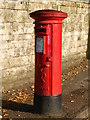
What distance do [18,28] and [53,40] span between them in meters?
2.08

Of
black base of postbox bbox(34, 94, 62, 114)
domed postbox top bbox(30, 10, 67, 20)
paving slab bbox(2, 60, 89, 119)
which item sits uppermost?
domed postbox top bbox(30, 10, 67, 20)

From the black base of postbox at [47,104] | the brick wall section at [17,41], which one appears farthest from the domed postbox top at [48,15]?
the brick wall section at [17,41]

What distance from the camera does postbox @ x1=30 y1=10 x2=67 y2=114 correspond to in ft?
16.4

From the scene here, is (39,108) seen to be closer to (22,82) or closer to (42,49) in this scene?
(42,49)

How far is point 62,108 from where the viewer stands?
566 centimetres

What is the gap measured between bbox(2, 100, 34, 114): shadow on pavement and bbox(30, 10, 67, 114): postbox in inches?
10.7

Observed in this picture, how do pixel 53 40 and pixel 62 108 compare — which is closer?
pixel 53 40

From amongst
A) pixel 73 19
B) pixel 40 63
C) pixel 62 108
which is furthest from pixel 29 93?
pixel 73 19

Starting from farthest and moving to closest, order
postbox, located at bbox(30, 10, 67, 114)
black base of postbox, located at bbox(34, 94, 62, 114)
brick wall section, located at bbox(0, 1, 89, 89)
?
1. brick wall section, located at bbox(0, 1, 89, 89)
2. black base of postbox, located at bbox(34, 94, 62, 114)
3. postbox, located at bbox(30, 10, 67, 114)

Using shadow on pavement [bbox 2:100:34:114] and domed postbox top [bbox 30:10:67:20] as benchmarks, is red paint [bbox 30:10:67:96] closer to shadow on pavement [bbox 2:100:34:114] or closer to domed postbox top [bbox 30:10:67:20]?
domed postbox top [bbox 30:10:67:20]

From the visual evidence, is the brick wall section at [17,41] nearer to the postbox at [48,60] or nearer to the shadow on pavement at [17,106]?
the shadow on pavement at [17,106]

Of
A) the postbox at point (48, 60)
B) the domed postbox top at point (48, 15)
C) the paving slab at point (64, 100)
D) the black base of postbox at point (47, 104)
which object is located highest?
the domed postbox top at point (48, 15)

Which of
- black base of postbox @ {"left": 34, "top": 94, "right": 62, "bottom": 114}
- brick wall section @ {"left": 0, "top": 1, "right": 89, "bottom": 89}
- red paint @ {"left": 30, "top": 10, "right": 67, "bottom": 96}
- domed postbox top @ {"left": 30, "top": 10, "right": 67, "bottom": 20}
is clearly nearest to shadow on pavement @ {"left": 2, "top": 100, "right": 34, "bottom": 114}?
black base of postbox @ {"left": 34, "top": 94, "right": 62, "bottom": 114}

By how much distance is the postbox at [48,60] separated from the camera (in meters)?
5.01
